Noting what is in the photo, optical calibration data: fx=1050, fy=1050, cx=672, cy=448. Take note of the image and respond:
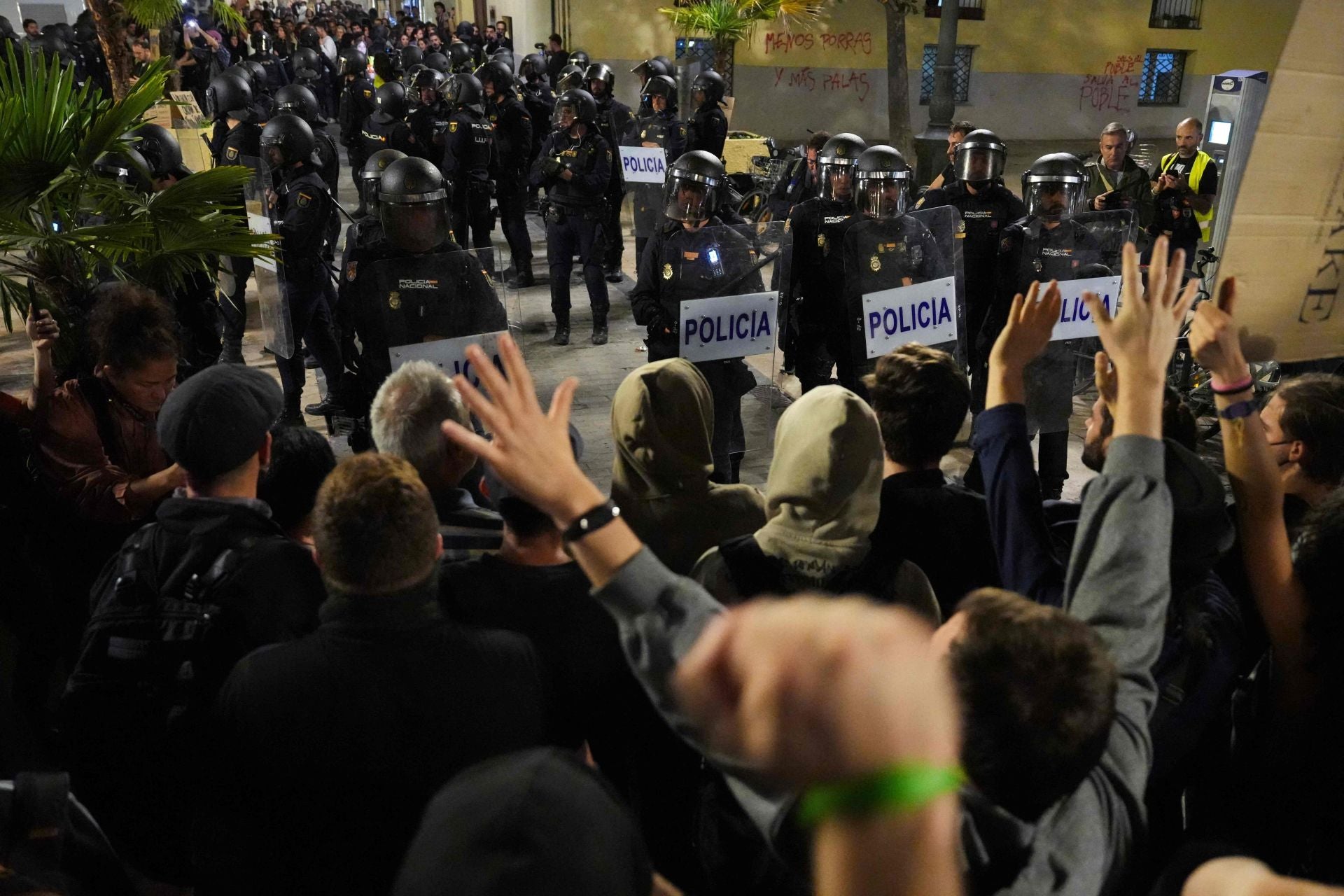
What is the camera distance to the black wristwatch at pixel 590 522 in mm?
1453

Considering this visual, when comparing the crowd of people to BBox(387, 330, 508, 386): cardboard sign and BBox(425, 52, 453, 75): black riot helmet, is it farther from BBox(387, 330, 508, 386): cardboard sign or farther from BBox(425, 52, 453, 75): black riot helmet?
BBox(425, 52, 453, 75): black riot helmet

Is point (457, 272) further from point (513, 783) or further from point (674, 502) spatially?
point (513, 783)

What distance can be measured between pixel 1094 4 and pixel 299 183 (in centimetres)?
2040

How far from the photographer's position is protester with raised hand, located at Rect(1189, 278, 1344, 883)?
187cm

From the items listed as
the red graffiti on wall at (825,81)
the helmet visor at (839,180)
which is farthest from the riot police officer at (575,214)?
the red graffiti on wall at (825,81)

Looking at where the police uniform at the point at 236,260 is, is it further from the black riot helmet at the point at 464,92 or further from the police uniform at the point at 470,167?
the black riot helmet at the point at 464,92

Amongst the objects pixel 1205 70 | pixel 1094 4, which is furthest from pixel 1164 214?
pixel 1205 70

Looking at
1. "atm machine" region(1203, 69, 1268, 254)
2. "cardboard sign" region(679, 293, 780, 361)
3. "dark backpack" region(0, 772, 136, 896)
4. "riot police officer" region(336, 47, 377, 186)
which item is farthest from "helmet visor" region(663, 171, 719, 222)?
"riot police officer" region(336, 47, 377, 186)

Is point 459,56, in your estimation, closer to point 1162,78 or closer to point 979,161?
point 979,161

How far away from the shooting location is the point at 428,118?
10773 mm

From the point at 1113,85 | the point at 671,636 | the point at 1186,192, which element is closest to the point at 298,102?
the point at 1186,192

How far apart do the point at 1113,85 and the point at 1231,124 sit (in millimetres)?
14500

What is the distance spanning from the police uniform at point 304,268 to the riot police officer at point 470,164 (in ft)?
11.2

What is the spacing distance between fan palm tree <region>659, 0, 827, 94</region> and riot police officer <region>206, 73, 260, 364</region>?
7916mm
